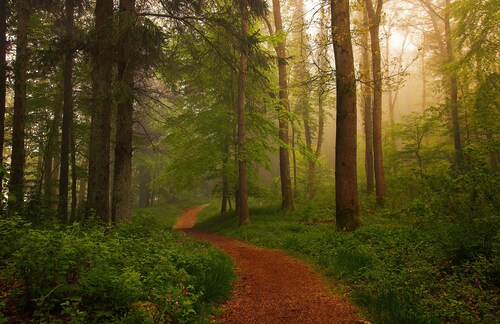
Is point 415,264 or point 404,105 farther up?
point 404,105

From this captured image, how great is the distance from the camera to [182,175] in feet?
52.2

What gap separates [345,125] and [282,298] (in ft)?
18.6

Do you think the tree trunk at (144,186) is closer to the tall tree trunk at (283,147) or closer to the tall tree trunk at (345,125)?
the tall tree trunk at (283,147)

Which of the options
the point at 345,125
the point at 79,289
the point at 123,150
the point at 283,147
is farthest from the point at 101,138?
the point at 283,147

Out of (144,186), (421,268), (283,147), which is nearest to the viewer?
(421,268)

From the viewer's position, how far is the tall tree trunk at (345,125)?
8.88 metres

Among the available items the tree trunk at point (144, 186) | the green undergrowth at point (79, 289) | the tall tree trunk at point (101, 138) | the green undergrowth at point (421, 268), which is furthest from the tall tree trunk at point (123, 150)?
the tree trunk at point (144, 186)

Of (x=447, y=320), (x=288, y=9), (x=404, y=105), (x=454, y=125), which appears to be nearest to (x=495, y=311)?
(x=447, y=320)

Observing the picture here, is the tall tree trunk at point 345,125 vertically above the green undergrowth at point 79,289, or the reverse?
the tall tree trunk at point 345,125

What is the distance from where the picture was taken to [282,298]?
5.04 meters

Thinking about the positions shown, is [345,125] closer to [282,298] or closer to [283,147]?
[282,298]

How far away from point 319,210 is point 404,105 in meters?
49.1

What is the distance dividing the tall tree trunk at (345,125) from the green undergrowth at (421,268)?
89 centimetres

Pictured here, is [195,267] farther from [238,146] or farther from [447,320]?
[238,146]
